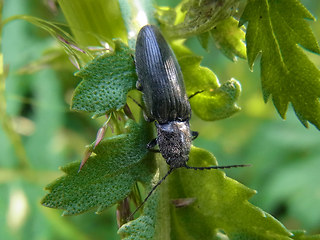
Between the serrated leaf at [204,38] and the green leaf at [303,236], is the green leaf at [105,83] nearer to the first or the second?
the serrated leaf at [204,38]

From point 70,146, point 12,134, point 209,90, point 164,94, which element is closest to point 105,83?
point 209,90

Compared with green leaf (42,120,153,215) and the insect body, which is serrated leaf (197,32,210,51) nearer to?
the insect body

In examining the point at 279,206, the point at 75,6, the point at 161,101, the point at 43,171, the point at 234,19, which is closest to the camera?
the point at 234,19

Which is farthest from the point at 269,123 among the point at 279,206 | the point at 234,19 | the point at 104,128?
the point at 104,128

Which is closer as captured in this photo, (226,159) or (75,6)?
(75,6)

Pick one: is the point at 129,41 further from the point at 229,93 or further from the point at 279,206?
the point at 279,206

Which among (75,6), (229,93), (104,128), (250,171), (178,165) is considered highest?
(75,6)

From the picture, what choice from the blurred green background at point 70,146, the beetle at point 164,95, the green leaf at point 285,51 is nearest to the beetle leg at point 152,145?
the beetle at point 164,95
